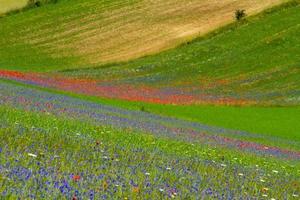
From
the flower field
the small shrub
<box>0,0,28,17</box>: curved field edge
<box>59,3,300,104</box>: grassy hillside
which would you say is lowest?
<box>59,3,300,104</box>: grassy hillside

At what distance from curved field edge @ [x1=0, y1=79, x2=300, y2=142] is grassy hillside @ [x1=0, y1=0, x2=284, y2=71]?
1543 inches

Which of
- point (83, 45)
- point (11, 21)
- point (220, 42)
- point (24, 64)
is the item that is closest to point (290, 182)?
point (220, 42)

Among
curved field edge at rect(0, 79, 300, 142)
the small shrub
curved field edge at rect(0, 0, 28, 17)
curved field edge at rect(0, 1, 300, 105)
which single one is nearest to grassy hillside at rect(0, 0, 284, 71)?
the small shrub

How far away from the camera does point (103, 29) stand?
343 ft

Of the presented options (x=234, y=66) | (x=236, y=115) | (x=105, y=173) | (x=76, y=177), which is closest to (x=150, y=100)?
(x=236, y=115)

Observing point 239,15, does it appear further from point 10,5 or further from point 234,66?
point 10,5

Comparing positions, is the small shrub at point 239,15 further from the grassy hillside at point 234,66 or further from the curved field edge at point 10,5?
the curved field edge at point 10,5

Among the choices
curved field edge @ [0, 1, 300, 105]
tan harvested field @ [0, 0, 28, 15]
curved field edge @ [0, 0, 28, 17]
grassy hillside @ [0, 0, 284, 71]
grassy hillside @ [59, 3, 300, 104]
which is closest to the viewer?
curved field edge @ [0, 1, 300, 105]

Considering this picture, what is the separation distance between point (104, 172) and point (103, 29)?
95291 mm

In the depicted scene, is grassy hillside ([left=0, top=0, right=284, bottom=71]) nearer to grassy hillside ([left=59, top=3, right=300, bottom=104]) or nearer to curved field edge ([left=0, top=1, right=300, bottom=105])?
curved field edge ([left=0, top=1, right=300, bottom=105])

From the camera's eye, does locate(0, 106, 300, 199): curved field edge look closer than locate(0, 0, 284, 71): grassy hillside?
Yes

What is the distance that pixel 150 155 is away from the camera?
14078mm

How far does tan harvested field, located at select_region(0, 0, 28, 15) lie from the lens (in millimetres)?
125625

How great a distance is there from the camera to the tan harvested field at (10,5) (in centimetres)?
12562
